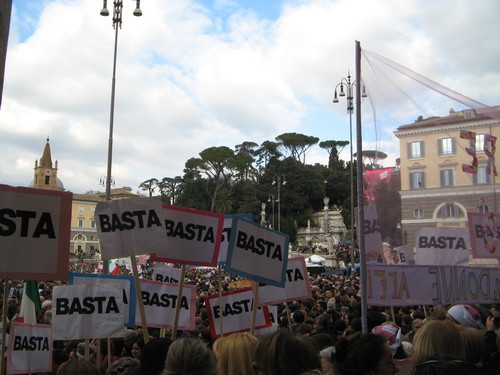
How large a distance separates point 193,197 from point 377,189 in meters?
70.6

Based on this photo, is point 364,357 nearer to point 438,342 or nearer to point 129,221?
point 438,342

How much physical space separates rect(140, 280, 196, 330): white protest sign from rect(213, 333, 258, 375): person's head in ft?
9.88

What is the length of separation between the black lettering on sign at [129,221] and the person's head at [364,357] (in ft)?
9.81

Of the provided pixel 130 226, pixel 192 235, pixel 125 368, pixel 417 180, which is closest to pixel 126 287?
pixel 192 235

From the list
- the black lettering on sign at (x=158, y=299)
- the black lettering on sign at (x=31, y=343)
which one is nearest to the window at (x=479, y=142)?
the black lettering on sign at (x=158, y=299)

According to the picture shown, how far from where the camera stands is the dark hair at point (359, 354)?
2.29 metres

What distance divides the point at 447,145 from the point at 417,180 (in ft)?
1.96

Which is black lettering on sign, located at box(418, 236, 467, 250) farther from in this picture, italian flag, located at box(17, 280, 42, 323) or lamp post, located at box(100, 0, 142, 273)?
lamp post, located at box(100, 0, 142, 273)

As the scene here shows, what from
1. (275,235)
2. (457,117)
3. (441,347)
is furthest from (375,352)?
(457,117)

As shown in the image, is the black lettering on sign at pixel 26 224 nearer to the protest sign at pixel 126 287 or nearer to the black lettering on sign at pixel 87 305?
the black lettering on sign at pixel 87 305

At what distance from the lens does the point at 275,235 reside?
535cm

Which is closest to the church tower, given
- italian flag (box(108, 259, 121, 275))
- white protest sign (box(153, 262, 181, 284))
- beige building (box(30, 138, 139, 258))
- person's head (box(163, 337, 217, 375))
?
beige building (box(30, 138, 139, 258))

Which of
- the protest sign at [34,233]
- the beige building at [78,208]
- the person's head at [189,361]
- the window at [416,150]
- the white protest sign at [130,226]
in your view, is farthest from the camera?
the beige building at [78,208]

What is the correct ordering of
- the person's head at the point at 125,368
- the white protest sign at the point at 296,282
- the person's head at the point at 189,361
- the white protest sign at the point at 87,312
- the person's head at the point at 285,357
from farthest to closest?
1. the white protest sign at the point at 296,282
2. the white protest sign at the point at 87,312
3. the person's head at the point at 125,368
4. the person's head at the point at 285,357
5. the person's head at the point at 189,361
